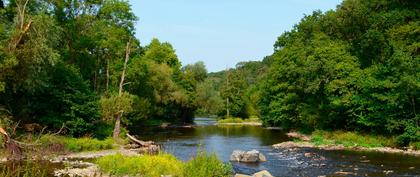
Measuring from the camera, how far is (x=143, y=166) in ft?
72.8

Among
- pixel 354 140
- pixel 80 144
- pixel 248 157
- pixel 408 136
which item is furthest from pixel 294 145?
pixel 80 144

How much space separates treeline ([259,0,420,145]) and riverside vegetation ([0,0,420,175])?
0.36 ft

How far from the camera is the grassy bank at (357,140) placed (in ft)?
135

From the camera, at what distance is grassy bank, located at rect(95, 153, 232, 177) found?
19.4 m

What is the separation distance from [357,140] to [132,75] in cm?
2516

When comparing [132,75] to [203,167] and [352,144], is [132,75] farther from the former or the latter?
[203,167]

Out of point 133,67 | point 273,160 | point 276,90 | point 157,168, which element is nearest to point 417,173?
point 273,160

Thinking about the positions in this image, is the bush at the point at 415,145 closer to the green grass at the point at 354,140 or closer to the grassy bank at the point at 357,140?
the grassy bank at the point at 357,140

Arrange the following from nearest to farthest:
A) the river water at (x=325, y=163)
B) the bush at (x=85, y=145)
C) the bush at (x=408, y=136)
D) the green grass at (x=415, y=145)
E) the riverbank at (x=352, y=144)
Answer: the river water at (x=325, y=163), the bush at (x=85, y=145), the green grass at (x=415, y=145), the riverbank at (x=352, y=144), the bush at (x=408, y=136)

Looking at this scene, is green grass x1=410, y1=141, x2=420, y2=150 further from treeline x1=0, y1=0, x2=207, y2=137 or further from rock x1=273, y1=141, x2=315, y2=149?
treeline x1=0, y1=0, x2=207, y2=137

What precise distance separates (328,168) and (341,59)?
23.4 meters

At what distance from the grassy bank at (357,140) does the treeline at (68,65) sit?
19356mm

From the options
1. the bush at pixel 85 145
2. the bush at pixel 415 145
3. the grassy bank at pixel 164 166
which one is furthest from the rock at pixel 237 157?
the bush at pixel 415 145

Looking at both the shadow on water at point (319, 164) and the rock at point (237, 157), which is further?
the rock at point (237, 157)
